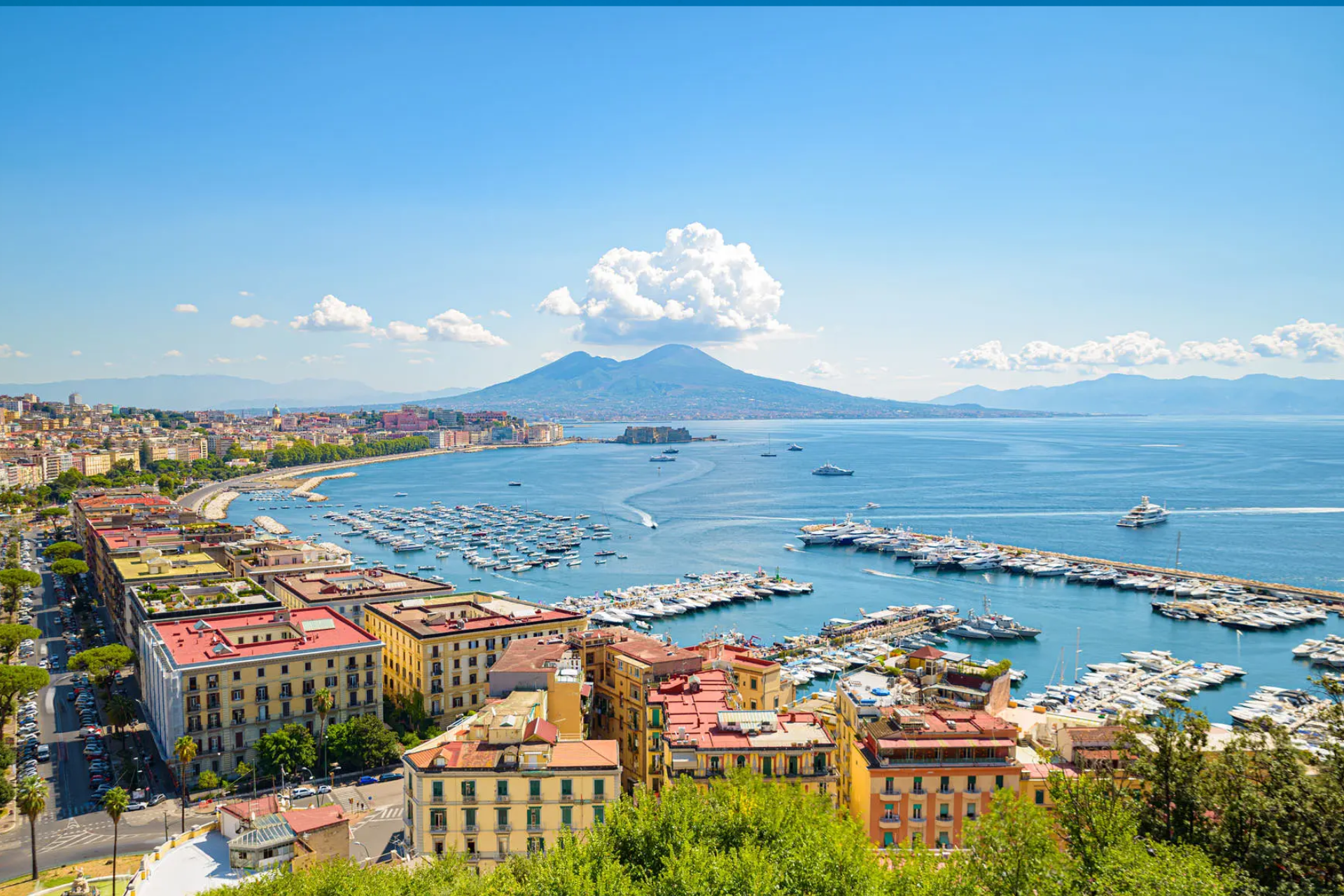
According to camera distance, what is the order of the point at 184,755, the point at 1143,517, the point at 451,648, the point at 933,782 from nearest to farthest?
the point at 933,782 → the point at 184,755 → the point at 451,648 → the point at 1143,517

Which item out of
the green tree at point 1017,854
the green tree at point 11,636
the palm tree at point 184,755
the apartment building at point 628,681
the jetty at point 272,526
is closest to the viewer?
the green tree at point 1017,854

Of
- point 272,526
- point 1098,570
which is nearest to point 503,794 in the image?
point 1098,570

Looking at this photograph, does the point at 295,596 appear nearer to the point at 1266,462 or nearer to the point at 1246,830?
the point at 1246,830

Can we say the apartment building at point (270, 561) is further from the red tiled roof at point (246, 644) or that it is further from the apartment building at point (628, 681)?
the apartment building at point (628, 681)

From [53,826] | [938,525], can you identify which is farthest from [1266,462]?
[53,826]

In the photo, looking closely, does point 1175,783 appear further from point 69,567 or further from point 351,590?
point 69,567

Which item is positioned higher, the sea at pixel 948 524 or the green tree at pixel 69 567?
the green tree at pixel 69 567

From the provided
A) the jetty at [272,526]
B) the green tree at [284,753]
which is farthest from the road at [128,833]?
the jetty at [272,526]
